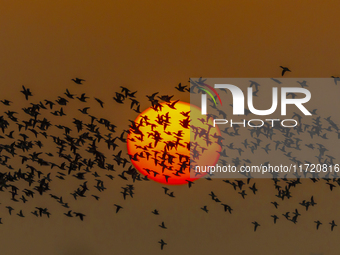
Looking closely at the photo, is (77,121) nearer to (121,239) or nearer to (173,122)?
(173,122)

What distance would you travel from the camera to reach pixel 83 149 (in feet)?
6.95

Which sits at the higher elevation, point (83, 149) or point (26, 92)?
point (26, 92)

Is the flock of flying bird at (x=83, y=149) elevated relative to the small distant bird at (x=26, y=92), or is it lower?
lower

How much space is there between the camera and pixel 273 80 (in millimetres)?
Answer: 2088

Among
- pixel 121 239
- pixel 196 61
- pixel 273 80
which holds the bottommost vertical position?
pixel 121 239

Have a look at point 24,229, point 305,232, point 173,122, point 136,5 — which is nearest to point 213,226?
point 305,232

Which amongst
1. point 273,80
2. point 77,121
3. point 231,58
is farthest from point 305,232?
point 77,121

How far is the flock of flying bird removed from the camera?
6.82 ft

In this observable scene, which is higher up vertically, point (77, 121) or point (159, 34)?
point (159, 34)

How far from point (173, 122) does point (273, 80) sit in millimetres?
904

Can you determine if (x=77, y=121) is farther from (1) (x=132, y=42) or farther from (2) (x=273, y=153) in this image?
(2) (x=273, y=153)

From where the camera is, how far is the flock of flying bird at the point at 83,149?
2.08 m

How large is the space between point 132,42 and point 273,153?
1.51 m

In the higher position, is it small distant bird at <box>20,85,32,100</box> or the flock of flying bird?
small distant bird at <box>20,85,32,100</box>
